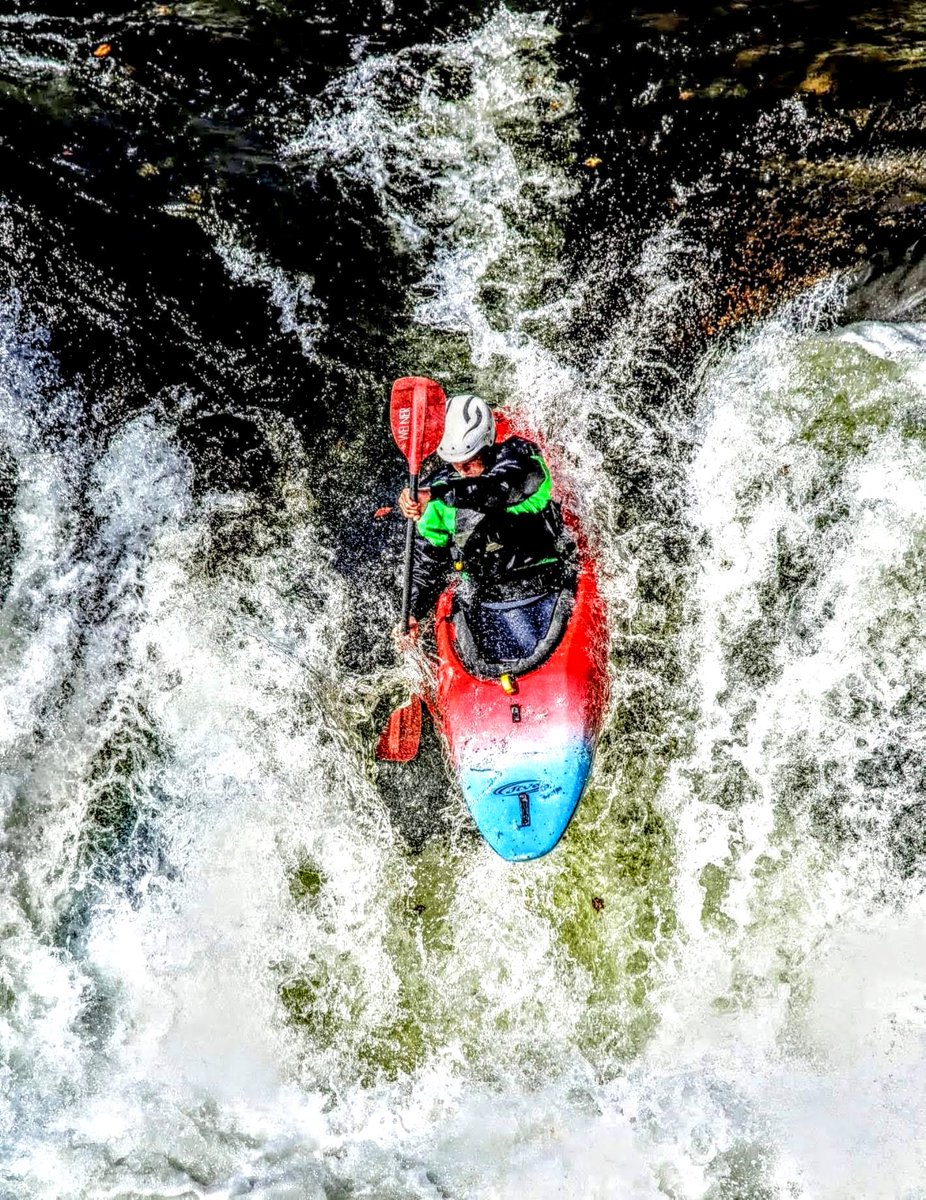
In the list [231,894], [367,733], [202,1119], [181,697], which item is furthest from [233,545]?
[202,1119]

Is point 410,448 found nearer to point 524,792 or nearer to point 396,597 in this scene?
point 396,597

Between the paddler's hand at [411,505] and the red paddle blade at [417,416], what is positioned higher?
the red paddle blade at [417,416]

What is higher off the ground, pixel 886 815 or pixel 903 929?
pixel 886 815

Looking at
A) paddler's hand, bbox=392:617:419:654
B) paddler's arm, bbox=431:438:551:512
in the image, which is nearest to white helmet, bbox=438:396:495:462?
paddler's arm, bbox=431:438:551:512

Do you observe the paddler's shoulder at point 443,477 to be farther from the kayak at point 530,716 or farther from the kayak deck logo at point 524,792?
the kayak deck logo at point 524,792

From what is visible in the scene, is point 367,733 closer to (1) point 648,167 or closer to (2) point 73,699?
(2) point 73,699

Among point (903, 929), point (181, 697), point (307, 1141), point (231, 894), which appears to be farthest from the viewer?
point (181, 697)

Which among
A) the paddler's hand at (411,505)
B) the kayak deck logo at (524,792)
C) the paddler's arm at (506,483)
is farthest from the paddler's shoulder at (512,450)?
the kayak deck logo at (524,792)
